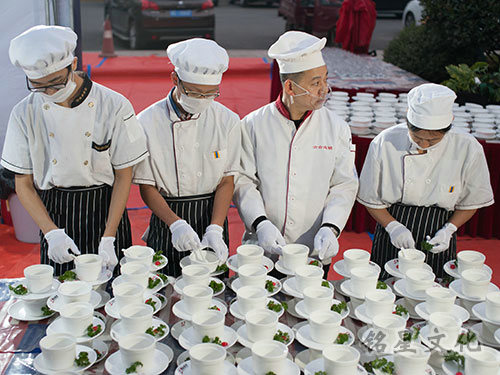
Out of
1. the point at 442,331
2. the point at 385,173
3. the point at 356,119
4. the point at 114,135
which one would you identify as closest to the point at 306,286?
the point at 442,331

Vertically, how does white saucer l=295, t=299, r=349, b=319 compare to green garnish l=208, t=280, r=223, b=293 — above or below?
above

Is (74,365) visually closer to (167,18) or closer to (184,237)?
(184,237)

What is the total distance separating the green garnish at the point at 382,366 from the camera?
5.93 ft

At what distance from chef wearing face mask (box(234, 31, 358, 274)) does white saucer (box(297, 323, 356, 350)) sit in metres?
0.66

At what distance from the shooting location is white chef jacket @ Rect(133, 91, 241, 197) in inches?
105

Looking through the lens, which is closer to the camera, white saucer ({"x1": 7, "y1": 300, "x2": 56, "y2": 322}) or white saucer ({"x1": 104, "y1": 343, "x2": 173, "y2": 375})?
white saucer ({"x1": 104, "y1": 343, "x2": 173, "y2": 375})

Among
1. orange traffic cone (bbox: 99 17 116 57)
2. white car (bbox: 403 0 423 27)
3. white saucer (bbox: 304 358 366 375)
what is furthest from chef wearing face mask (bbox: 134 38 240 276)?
white car (bbox: 403 0 423 27)

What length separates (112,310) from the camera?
2096mm

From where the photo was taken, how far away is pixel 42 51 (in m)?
2.27

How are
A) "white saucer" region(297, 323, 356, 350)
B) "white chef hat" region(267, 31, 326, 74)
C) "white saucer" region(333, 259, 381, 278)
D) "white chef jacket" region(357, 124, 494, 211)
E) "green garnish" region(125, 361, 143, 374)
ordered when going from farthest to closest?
"white chef jacket" region(357, 124, 494, 211) → "white chef hat" region(267, 31, 326, 74) → "white saucer" region(333, 259, 381, 278) → "white saucer" region(297, 323, 356, 350) → "green garnish" region(125, 361, 143, 374)

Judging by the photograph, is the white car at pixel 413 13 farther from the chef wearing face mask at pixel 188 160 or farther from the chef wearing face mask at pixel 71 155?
the chef wearing face mask at pixel 71 155

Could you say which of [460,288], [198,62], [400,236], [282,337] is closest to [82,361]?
[282,337]

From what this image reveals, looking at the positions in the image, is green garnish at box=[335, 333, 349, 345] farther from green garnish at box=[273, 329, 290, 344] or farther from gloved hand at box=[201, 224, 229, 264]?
gloved hand at box=[201, 224, 229, 264]

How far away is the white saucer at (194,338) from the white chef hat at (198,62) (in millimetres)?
1018
